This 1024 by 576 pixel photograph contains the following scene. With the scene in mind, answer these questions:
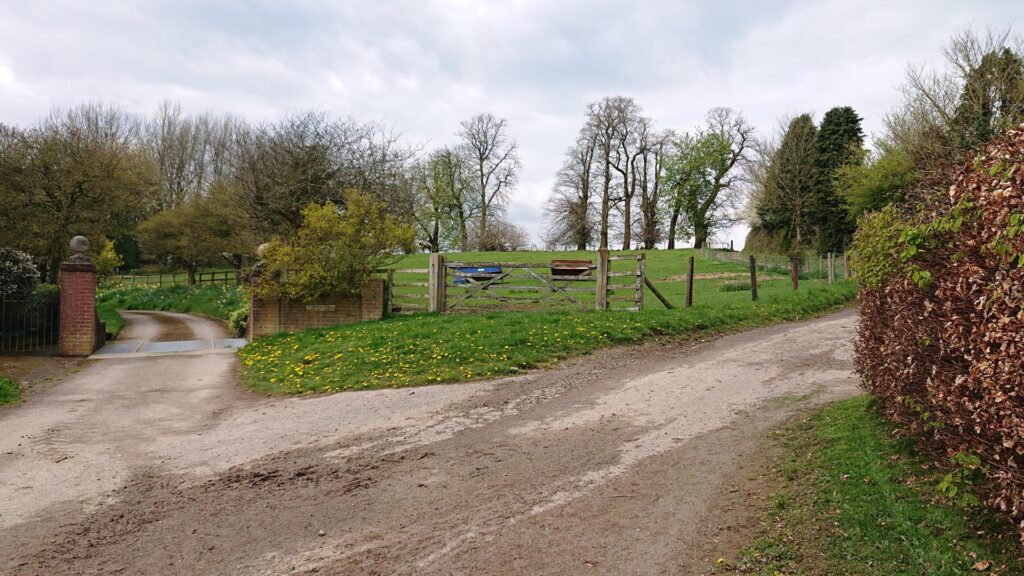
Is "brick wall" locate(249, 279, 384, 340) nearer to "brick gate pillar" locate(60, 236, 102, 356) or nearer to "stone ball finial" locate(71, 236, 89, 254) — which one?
"brick gate pillar" locate(60, 236, 102, 356)

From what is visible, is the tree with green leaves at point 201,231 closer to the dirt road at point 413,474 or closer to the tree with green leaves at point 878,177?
the dirt road at point 413,474

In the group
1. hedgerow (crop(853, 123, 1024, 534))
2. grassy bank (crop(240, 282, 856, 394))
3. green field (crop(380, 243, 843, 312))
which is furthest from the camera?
green field (crop(380, 243, 843, 312))

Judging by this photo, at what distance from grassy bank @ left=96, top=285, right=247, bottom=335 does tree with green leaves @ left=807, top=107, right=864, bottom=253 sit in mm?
34437

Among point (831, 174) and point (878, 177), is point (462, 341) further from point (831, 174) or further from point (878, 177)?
point (831, 174)

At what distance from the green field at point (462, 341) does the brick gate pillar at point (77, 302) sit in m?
3.92

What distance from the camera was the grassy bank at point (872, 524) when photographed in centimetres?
Answer: 350

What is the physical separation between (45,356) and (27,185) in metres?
9.28

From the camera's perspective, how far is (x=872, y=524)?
395 cm

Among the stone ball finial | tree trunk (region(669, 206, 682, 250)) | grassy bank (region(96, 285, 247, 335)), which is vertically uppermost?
tree trunk (region(669, 206, 682, 250))

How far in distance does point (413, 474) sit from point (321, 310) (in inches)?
449

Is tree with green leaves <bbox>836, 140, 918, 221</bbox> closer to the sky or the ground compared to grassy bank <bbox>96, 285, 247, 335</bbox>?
closer to the sky

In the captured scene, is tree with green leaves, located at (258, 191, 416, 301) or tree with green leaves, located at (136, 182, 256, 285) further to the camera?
tree with green leaves, located at (136, 182, 256, 285)

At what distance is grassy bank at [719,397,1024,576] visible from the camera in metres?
3.50

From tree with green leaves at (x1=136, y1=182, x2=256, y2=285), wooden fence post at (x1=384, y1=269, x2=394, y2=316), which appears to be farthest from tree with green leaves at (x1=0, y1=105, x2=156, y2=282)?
wooden fence post at (x1=384, y1=269, x2=394, y2=316)
